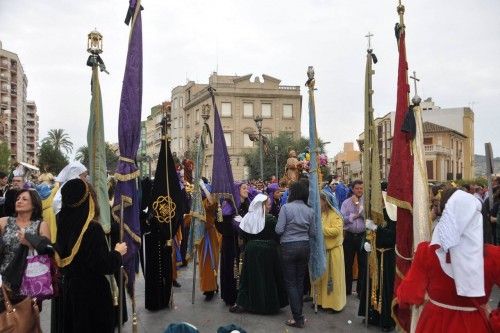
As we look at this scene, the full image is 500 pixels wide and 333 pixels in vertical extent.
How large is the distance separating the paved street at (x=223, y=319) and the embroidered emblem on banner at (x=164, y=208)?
151 cm

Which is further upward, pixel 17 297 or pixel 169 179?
pixel 169 179

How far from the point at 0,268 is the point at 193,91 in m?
70.5

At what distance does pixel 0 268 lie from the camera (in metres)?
4.37

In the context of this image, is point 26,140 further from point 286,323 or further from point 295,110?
point 286,323

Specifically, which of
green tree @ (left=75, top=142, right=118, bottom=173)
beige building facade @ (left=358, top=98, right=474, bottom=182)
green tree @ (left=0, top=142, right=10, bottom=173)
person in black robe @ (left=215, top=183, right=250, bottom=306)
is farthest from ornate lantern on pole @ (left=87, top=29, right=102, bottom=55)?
green tree @ (left=0, top=142, right=10, bottom=173)

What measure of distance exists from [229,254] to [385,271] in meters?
2.56

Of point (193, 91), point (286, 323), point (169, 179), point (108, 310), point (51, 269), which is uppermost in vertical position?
point (193, 91)

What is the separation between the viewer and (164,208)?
275 inches

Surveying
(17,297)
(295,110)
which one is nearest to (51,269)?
(17,297)

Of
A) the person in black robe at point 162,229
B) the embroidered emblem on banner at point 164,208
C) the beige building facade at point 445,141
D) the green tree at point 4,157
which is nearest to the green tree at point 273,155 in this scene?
the beige building facade at point 445,141

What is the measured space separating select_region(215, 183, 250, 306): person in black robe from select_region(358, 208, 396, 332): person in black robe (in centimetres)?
225

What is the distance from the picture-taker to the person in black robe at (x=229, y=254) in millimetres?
7582

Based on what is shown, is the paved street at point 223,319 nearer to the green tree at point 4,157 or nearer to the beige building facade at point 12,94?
the green tree at point 4,157

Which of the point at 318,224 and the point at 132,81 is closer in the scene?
the point at 132,81
